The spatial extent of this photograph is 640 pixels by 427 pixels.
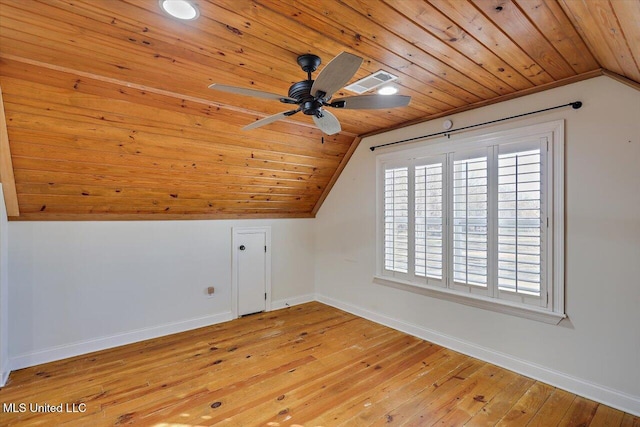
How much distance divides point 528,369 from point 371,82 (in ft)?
8.93

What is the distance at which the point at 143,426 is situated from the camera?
2.10 metres

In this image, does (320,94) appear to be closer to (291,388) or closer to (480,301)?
(291,388)

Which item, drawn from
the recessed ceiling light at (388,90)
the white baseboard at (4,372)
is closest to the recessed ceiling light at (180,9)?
the recessed ceiling light at (388,90)

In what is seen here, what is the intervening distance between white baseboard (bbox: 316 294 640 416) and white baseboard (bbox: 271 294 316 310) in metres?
1.25

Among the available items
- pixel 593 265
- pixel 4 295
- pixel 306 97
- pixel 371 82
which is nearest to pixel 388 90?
pixel 371 82

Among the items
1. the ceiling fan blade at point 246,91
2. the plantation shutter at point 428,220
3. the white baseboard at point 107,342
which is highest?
the ceiling fan blade at point 246,91

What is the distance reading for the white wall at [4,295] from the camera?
2584mm

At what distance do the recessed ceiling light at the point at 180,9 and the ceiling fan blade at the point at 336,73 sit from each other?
0.67 m

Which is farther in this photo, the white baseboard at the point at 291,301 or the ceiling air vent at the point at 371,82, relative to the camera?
the white baseboard at the point at 291,301

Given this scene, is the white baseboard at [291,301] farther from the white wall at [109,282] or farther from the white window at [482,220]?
the white window at [482,220]

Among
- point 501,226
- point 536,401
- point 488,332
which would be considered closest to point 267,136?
point 501,226

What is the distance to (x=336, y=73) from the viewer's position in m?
1.57

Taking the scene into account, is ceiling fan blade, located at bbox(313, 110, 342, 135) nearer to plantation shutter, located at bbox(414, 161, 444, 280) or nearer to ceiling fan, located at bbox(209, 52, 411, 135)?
ceiling fan, located at bbox(209, 52, 411, 135)

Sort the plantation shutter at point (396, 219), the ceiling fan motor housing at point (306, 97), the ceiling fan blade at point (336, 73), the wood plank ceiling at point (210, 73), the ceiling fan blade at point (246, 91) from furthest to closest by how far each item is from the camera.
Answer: the plantation shutter at point (396, 219)
the ceiling fan motor housing at point (306, 97)
the ceiling fan blade at point (246, 91)
the wood plank ceiling at point (210, 73)
the ceiling fan blade at point (336, 73)
